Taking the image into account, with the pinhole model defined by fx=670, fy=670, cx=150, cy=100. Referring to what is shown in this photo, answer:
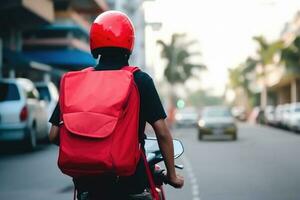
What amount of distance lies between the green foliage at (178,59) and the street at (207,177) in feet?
161

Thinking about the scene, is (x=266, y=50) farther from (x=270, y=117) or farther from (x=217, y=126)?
(x=217, y=126)

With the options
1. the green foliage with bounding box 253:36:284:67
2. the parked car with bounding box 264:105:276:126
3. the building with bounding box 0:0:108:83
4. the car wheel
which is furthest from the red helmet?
the green foliage with bounding box 253:36:284:67

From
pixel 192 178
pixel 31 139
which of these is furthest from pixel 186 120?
pixel 192 178

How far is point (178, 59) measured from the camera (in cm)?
6706

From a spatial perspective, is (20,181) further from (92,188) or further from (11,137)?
(92,188)

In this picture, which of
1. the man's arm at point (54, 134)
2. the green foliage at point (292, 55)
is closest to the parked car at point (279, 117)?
the green foliage at point (292, 55)

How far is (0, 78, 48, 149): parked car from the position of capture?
15523 millimetres

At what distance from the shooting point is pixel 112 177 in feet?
9.81

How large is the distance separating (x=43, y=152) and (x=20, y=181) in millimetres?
5750

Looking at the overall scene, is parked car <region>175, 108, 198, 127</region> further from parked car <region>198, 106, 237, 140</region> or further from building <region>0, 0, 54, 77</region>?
parked car <region>198, 106, 237, 140</region>

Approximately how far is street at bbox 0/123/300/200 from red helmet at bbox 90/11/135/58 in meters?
6.15

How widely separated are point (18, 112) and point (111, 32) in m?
12.7

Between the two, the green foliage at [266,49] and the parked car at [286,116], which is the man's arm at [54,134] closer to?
the parked car at [286,116]

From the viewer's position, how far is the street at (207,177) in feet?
31.5
